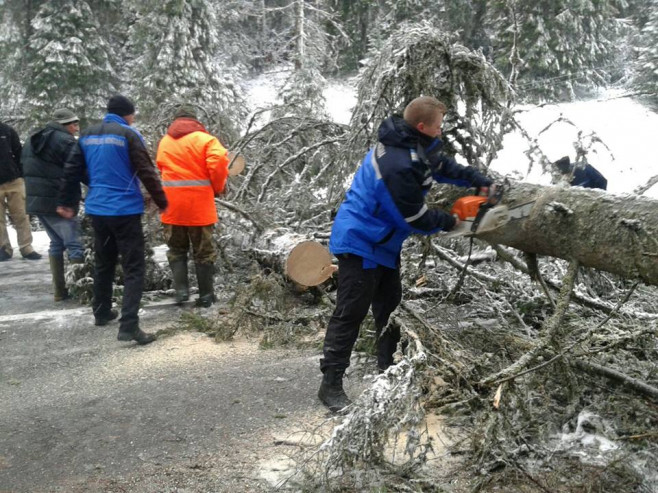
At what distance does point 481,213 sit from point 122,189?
275cm

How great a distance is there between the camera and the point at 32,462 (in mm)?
2740

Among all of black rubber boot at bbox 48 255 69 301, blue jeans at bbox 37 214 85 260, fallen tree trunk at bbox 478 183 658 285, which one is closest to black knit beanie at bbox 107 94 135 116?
blue jeans at bbox 37 214 85 260

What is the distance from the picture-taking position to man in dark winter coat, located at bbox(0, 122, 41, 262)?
261 inches

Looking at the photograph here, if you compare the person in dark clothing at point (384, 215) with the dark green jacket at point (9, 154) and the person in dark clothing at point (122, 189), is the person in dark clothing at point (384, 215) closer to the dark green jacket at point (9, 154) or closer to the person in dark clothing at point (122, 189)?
the person in dark clothing at point (122, 189)

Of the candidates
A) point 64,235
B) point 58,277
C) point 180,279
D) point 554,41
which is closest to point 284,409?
point 180,279

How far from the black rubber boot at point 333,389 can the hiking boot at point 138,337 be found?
5.67ft

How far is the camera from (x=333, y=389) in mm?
3242

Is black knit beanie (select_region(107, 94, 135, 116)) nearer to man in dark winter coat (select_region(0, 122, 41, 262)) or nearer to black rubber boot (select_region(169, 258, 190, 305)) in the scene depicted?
black rubber boot (select_region(169, 258, 190, 305))

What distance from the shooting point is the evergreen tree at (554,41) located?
15680mm

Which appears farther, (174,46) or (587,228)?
(174,46)

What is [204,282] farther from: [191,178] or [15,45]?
[15,45]

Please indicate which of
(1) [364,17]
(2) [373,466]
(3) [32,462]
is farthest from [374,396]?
(1) [364,17]

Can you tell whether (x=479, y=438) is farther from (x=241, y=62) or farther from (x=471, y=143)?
(x=241, y=62)

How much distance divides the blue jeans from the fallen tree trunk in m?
3.99
